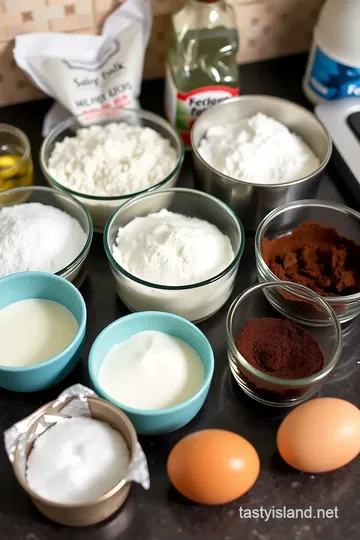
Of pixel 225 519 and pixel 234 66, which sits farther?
pixel 234 66

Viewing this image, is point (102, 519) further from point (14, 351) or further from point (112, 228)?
point (112, 228)

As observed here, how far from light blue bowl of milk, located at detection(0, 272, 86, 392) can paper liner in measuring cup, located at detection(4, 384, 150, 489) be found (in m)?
0.06

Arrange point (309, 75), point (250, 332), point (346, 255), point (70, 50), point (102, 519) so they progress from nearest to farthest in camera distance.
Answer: point (102, 519)
point (250, 332)
point (346, 255)
point (70, 50)
point (309, 75)

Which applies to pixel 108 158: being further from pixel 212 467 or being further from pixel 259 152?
pixel 212 467

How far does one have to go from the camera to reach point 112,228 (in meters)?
0.95

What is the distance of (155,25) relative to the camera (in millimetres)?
1153

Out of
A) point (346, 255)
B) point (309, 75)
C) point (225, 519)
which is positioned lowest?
point (225, 519)

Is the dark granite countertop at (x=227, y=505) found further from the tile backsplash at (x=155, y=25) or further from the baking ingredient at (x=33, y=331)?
the tile backsplash at (x=155, y=25)

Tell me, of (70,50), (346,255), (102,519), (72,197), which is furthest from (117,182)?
(102,519)

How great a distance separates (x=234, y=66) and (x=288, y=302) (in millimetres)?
465

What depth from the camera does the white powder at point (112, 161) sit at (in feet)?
Answer: 3.32

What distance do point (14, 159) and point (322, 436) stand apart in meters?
0.71

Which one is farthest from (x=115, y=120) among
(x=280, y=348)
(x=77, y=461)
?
(x=77, y=461)

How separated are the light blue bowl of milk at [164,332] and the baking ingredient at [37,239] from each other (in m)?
0.15
